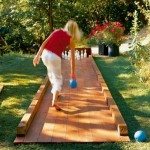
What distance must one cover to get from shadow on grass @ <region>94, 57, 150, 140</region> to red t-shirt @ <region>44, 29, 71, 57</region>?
1610 millimetres

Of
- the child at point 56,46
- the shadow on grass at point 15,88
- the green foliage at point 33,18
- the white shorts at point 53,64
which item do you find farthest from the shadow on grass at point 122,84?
the green foliage at point 33,18

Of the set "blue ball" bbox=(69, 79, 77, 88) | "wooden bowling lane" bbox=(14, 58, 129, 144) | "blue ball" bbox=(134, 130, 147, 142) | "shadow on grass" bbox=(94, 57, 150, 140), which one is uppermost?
"blue ball" bbox=(69, 79, 77, 88)

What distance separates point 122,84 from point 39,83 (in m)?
2.02

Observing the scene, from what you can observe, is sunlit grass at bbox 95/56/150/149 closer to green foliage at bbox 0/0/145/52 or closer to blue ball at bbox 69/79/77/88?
blue ball at bbox 69/79/77/88

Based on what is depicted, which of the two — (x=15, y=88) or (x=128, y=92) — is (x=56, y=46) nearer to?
(x=128, y=92)

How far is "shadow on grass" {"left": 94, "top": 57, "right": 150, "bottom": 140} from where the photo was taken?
22.8ft

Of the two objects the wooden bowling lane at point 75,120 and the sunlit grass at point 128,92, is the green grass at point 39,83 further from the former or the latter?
the wooden bowling lane at point 75,120

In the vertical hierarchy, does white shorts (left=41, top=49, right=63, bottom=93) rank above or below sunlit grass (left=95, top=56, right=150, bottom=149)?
above

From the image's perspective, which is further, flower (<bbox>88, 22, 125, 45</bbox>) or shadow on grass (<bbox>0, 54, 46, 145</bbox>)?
flower (<bbox>88, 22, 125, 45</bbox>)

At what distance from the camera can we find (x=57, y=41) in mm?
7234

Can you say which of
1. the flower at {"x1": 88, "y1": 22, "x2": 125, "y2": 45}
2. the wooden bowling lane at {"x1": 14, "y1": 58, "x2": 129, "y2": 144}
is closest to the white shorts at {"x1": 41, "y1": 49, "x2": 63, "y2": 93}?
the wooden bowling lane at {"x1": 14, "y1": 58, "x2": 129, "y2": 144}

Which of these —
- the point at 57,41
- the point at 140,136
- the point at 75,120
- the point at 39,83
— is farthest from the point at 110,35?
the point at 140,136

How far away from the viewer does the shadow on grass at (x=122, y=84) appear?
6961 millimetres

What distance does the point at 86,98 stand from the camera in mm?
8422
